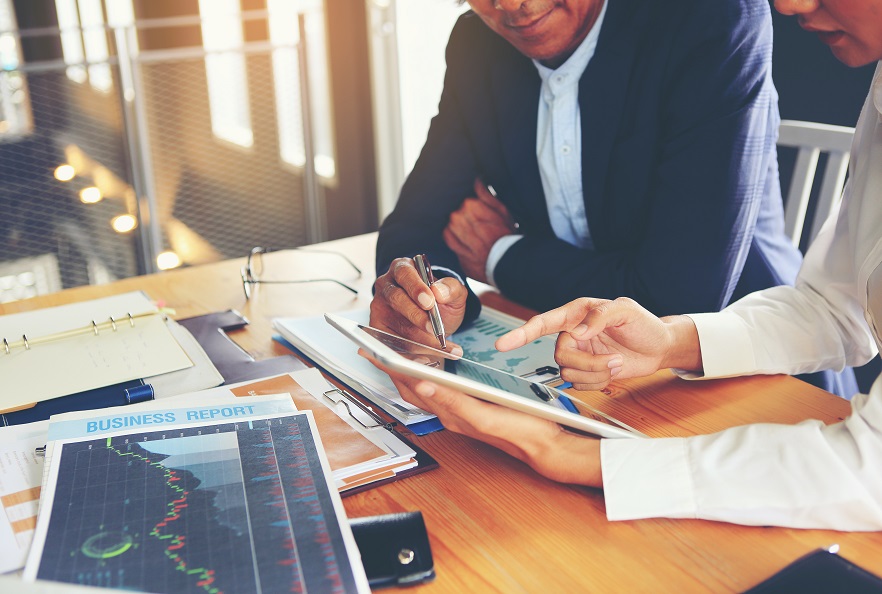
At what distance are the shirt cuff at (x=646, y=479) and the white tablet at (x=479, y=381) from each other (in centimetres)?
3

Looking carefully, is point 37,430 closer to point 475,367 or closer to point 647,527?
point 475,367

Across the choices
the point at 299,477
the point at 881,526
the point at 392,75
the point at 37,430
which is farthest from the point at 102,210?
the point at 881,526

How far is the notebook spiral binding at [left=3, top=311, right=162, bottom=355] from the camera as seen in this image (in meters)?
1.08

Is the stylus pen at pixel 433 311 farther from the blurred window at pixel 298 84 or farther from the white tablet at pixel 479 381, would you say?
the blurred window at pixel 298 84

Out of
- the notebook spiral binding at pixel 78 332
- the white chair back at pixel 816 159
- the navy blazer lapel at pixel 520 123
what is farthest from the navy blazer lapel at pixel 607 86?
the notebook spiral binding at pixel 78 332

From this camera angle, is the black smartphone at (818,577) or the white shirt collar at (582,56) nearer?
the black smartphone at (818,577)

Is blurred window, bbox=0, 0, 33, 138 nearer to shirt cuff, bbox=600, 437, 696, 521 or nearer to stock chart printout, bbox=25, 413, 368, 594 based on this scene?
stock chart printout, bbox=25, 413, 368, 594

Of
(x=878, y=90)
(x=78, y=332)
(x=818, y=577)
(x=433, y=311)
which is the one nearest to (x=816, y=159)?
(x=878, y=90)

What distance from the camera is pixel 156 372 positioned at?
1007mm

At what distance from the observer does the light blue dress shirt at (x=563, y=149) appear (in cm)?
131

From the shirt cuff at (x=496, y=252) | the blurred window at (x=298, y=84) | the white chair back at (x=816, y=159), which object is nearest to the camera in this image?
the shirt cuff at (x=496, y=252)

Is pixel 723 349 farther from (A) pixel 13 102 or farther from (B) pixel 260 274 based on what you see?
(A) pixel 13 102

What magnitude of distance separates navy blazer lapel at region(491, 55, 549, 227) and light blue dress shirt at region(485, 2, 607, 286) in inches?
0.5

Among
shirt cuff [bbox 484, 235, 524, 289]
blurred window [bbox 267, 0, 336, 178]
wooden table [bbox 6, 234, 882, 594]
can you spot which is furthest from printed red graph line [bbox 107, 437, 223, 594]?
blurred window [bbox 267, 0, 336, 178]
